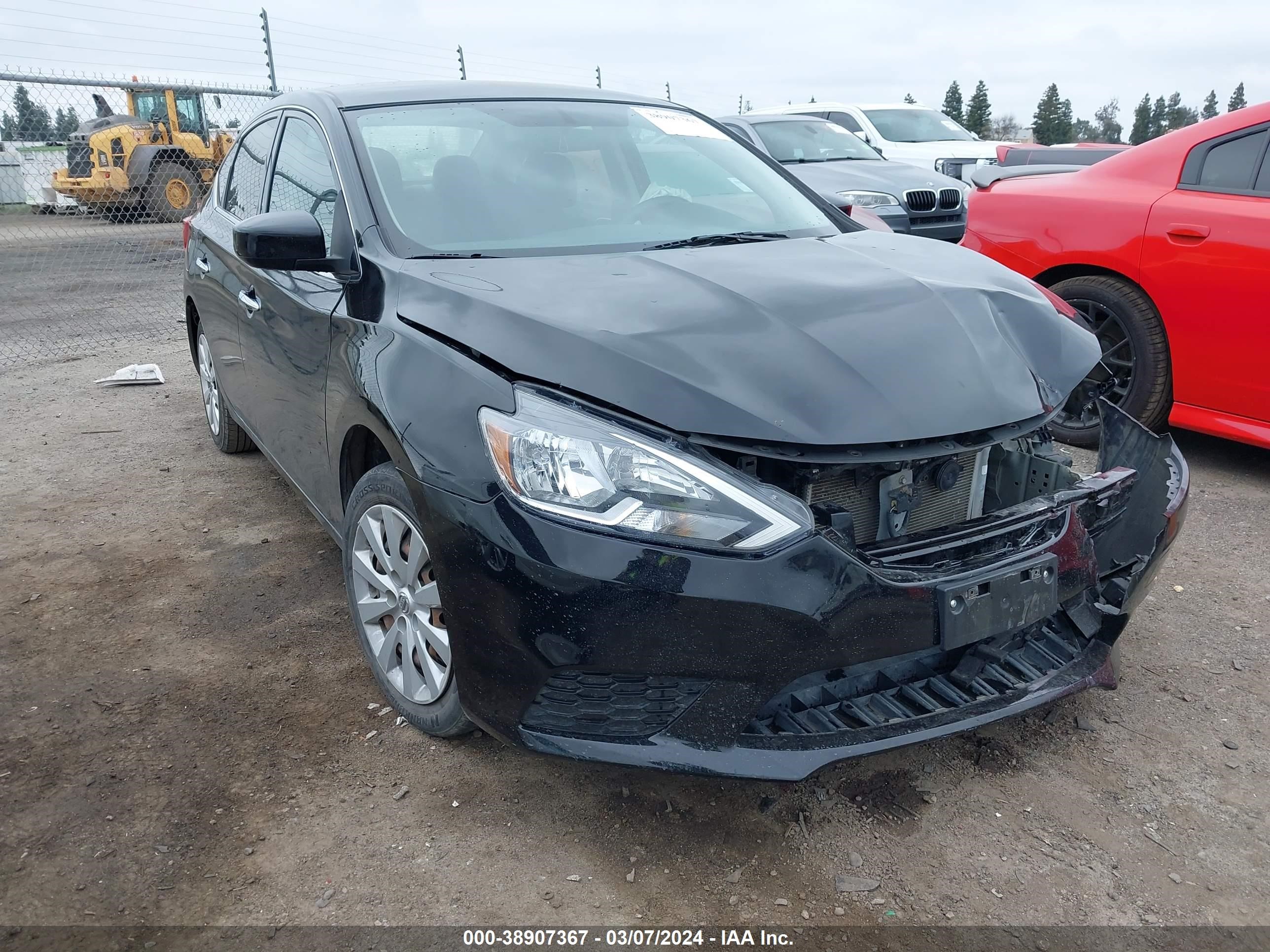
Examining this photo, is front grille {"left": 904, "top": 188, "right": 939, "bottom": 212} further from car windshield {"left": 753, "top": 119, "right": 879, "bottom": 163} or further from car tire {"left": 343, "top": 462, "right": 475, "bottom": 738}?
car tire {"left": 343, "top": 462, "right": 475, "bottom": 738}

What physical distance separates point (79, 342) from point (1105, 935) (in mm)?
8140

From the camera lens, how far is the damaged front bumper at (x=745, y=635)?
6.09 feet

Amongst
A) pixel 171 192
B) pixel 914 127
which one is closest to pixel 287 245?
pixel 914 127

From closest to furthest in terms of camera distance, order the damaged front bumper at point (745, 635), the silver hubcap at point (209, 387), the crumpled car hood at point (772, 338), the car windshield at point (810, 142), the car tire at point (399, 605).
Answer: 1. the damaged front bumper at point (745, 635)
2. the crumpled car hood at point (772, 338)
3. the car tire at point (399, 605)
4. the silver hubcap at point (209, 387)
5. the car windshield at point (810, 142)

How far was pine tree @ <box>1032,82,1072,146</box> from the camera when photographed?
223 feet

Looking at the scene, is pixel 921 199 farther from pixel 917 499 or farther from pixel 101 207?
pixel 101 207

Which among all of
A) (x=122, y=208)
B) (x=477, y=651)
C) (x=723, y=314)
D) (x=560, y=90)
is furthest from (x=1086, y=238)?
(x=122, y=208)

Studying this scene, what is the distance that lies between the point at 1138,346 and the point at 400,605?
3.36 m

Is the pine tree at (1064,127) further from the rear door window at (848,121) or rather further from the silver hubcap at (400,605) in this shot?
the silver hubcap at (400,605)

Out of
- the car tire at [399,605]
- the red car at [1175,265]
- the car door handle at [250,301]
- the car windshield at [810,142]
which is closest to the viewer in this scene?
the car tire at [399,605]

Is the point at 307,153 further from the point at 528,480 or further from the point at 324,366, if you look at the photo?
the point at 528,480

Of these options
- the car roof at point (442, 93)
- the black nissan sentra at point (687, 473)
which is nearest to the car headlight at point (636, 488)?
the black nissan sentra at point (687, 473)

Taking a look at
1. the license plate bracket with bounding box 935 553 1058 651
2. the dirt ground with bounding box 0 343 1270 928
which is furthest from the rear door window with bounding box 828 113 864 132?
the license plate bracket with bounding box 935 553 1058 651

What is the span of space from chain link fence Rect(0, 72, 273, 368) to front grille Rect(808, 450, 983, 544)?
706 cm
